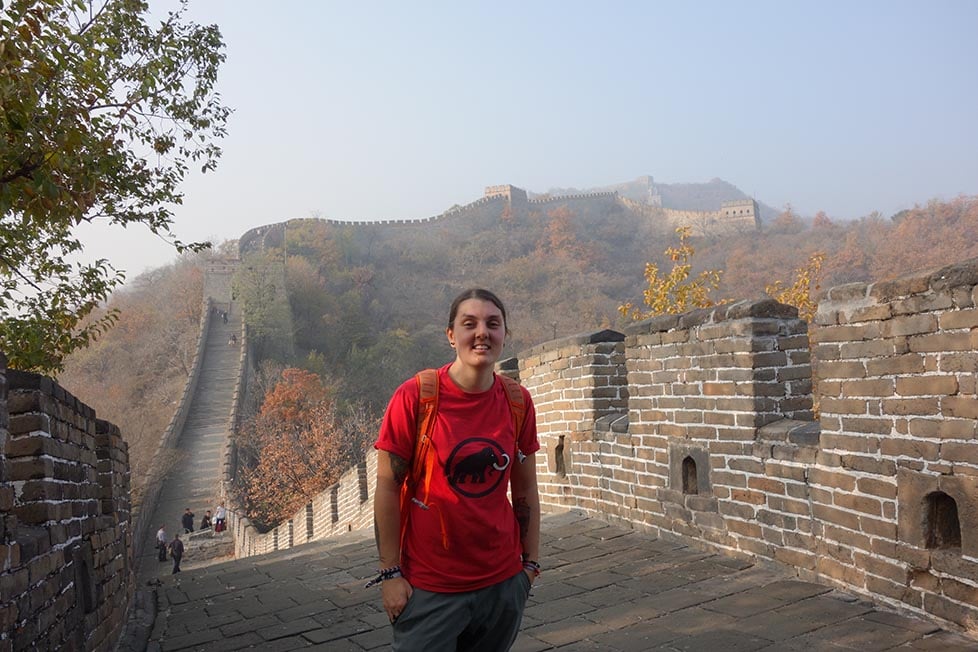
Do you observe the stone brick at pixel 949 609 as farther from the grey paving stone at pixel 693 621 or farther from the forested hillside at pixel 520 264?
the forested hillside at pixel 520 264

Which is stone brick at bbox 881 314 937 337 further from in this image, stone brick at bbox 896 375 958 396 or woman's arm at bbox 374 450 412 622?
woman's arm at bbox 374 450 412 622

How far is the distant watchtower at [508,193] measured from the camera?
267 ft

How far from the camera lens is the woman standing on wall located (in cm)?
230

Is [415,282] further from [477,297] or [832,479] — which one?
[477,297]

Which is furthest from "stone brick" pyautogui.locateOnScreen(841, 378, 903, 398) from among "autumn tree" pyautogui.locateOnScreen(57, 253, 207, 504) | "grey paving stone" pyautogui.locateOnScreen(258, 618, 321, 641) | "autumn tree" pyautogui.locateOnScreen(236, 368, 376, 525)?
"autumn tree" pyautogui.locateOnScreen(57, 253, 207, 504)

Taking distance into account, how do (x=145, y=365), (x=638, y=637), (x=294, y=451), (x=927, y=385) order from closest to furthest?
(x=927, y=385)
(x=638, y=637)
(x=294, y=451)
(x=145, y=365)

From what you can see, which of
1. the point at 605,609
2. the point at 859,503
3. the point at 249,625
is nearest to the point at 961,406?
the point at 859,503

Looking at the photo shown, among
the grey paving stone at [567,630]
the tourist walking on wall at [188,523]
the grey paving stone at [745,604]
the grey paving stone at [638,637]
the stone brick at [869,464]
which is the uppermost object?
the stone brick at [869,464]

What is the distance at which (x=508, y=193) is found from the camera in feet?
268

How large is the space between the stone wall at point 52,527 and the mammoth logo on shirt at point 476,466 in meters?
1.60

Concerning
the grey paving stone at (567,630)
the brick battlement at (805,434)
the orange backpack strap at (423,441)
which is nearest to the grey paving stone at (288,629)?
the grey paving stone at (567,630)

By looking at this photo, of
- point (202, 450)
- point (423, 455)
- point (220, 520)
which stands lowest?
point (220, 520)

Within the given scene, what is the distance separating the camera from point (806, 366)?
14.5 feet

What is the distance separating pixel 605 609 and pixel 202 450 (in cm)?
3100
